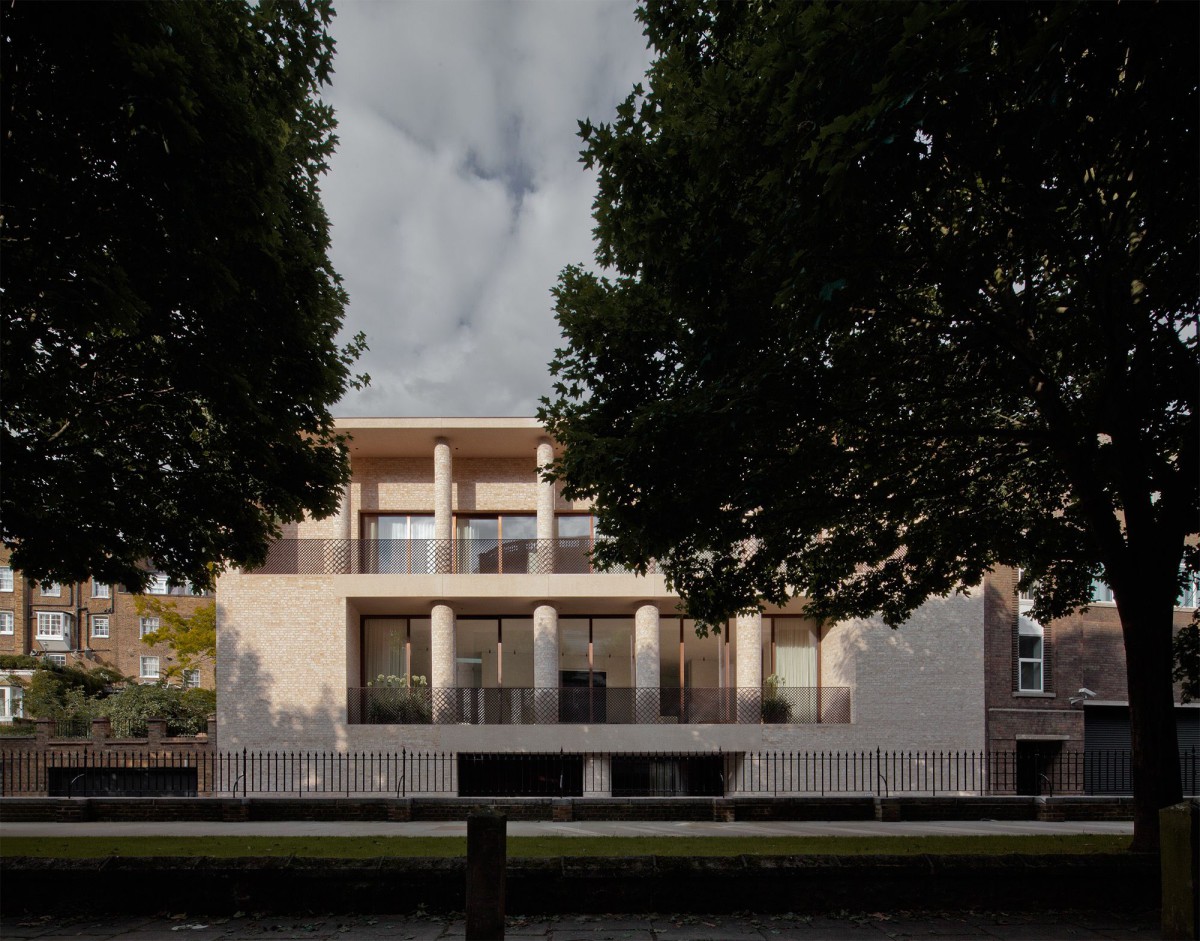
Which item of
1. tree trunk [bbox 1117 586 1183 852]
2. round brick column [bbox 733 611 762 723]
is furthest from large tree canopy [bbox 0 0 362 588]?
round brick column [bbox 733 611 762 723]

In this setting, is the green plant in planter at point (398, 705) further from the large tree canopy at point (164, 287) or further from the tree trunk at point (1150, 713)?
the tree trunk at point (1150, 713)

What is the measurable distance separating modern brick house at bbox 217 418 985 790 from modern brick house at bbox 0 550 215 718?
3078 cm

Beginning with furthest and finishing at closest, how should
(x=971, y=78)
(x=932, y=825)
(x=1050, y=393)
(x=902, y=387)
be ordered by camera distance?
(x=932, y=825), (x=902, y=387), (x=1050, y=393), (x=971, y=78)

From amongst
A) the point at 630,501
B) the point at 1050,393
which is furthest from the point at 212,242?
the point at 1050,393

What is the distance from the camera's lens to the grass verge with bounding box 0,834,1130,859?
9.52m

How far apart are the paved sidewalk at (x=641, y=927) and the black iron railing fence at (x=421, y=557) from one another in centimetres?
1358

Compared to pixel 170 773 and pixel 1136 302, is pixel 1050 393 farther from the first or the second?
pixel 170 773

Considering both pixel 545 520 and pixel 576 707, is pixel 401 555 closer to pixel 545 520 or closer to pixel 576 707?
pixel 545 520

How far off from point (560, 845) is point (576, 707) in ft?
34.4

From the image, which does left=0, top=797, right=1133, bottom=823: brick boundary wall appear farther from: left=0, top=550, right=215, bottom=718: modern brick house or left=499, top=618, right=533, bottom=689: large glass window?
left=0, top=550, right=215, bottom=718: modern brick house

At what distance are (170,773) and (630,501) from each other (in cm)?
1924

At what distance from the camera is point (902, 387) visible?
9898 millimetres

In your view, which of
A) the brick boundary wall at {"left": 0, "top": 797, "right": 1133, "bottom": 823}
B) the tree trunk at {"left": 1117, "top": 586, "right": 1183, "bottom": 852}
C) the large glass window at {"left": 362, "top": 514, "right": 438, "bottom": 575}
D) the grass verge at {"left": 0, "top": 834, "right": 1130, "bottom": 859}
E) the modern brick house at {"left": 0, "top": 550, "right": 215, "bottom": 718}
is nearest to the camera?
the tree trunk at {"left": 1117, "top": 586, "right": 1183, "bottom": 852}

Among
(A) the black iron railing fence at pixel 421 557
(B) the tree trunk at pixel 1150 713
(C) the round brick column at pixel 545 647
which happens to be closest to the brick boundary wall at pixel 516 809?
(C) the round brick column at pixel 545 647
